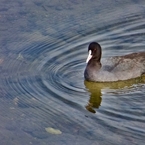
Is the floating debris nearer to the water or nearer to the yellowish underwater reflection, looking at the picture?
the water

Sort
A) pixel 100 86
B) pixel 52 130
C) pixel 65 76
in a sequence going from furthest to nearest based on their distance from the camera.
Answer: pixel 100 86 < pixel 65 76 < pixel 52 130

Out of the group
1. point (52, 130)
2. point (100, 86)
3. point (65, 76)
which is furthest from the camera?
point (100, 86)

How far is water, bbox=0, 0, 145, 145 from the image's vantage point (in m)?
9.62

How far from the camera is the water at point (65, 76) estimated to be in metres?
9.62

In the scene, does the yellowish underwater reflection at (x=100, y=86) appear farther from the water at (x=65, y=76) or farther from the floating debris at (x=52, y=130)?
the floating debris at (x=52, y=130)

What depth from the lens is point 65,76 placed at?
11766 mm

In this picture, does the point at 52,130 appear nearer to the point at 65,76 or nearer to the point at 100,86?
the point at 65,76

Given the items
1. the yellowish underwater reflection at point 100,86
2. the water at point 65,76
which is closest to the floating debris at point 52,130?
the water at point 65,76

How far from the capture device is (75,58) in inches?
488

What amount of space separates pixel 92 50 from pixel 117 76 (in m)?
0.76

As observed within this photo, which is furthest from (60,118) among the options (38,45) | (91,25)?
(91,25)

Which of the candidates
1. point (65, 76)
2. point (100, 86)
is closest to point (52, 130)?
point (65, 76)

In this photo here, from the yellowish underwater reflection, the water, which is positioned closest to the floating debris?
the water

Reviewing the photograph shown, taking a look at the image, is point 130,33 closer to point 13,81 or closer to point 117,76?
point 117,76
